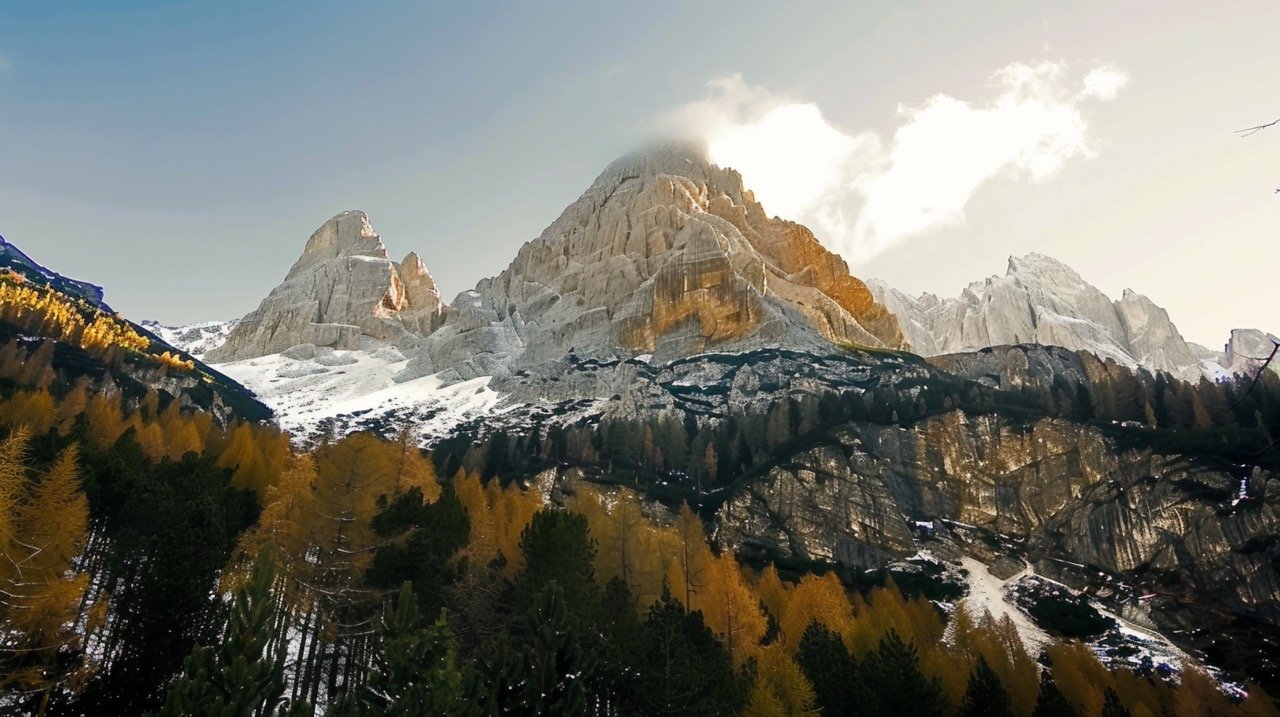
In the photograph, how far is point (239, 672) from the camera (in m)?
15.6

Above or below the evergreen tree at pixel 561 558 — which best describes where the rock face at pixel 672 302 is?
above

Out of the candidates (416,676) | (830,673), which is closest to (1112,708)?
(830,673)

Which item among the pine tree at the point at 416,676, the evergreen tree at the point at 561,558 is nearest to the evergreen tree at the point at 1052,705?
the evergreen tree at the point at 561,558

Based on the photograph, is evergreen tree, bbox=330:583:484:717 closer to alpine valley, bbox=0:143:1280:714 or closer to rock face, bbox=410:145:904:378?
alpine valley, bbox=0:143:1280:714

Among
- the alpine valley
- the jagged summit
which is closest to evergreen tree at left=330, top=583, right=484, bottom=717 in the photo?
the alpine valley

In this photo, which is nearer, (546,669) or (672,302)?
(546,669)

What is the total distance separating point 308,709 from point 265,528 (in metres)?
19.9

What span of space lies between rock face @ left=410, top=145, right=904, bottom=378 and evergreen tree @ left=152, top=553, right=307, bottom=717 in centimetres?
13347

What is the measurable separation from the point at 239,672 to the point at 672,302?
147 metres

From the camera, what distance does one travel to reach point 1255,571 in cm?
6281

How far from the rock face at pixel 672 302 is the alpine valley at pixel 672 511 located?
4.28 ft

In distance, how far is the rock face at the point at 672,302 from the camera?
154250 millimetres

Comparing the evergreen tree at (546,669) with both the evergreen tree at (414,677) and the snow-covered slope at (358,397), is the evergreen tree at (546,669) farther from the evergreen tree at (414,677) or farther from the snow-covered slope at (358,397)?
the snow-covered slope at (358,397)

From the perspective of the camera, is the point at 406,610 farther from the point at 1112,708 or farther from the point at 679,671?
the point at 1112,708
